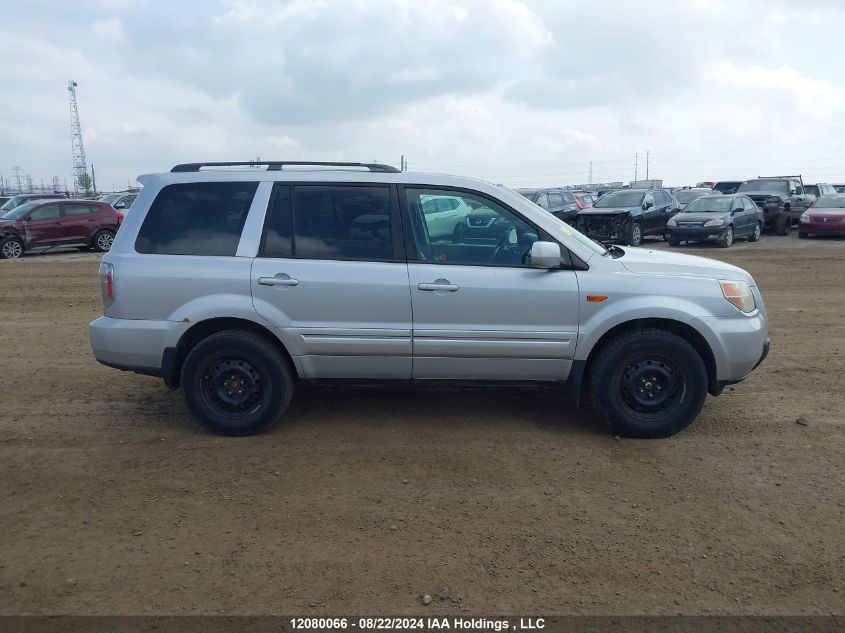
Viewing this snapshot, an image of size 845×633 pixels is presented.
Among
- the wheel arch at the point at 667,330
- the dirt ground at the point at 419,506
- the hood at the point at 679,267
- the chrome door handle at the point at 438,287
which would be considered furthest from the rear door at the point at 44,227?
the wheel arch at the point at 667,330

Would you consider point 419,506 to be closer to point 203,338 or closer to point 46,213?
point 203,338

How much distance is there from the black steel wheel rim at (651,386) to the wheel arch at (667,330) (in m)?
0.23

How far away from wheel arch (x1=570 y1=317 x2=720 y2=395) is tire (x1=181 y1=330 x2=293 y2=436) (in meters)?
2.08

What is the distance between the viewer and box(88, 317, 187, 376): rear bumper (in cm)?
518

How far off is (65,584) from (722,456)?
3.93m

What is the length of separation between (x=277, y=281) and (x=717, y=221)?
17.8 m

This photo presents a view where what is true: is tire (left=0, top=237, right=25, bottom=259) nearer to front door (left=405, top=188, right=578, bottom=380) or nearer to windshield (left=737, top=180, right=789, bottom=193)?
front door (left=405, top=188, right=578, bottom=380)

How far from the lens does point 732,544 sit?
373cm

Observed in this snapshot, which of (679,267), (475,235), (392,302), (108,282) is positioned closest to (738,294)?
(679,267)

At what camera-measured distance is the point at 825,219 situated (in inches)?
864

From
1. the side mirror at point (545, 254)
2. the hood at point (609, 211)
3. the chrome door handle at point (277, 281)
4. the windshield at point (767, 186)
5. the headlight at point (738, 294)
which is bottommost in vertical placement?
the headlight at point (738, 294)

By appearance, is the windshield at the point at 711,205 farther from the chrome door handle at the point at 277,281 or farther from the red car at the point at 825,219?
Answer: the chrome door handle at the point at 277,281

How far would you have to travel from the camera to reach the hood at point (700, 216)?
20359 mm

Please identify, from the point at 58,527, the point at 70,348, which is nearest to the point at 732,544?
the point at 58,527
